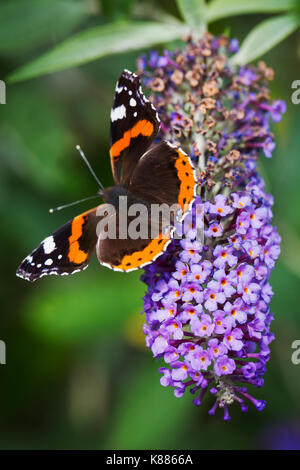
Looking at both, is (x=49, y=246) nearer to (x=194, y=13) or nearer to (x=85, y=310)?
(x=85, y=310)

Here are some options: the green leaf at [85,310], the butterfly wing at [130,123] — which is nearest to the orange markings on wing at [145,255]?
the butterfly wing at [130,123]

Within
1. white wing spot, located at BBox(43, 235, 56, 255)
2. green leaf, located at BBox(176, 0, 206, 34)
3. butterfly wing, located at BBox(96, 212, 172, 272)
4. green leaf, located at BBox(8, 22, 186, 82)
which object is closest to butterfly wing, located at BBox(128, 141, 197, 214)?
butterfly wing, located at BBox(96, 212, 172, 272)

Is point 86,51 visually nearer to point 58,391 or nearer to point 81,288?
point 81,288

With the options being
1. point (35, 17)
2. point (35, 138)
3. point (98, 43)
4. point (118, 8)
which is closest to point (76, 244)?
point (98, 43)

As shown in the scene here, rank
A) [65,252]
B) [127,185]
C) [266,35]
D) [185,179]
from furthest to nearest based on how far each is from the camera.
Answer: [266,35], [127,185], [65,252], [185,179]

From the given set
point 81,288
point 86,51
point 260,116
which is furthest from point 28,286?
point 260,116

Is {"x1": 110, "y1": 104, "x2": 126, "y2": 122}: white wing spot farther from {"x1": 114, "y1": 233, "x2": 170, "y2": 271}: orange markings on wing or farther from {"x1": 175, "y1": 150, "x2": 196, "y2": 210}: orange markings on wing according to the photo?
{"x1": 114, "y1": 233, "x2": 170, "y2": 271}: orange markings on wing
